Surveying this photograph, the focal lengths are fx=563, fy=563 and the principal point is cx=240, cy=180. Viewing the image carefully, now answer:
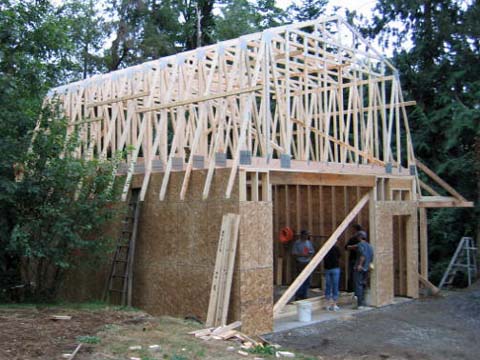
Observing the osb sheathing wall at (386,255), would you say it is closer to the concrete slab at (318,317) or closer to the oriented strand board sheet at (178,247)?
the concrete slab at (318,317)

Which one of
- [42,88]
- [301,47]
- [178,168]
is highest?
[301,47]

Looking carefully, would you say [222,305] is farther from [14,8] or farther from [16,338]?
[14,8]

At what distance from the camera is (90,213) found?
35.6ft

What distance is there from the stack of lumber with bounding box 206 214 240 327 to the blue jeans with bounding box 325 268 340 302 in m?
3.41

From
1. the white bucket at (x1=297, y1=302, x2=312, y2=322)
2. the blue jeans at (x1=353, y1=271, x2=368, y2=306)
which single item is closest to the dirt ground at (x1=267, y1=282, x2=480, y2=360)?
the white bucket at (x1=297, y1=302, x2=312, y2=322)

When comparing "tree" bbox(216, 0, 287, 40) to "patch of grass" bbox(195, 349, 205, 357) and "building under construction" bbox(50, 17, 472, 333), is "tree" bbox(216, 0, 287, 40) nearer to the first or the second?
"building under construction" bbox(50, 17, 472, 333)

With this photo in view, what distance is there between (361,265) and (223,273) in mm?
3926

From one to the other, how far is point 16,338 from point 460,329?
8.04m

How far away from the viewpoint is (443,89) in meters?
19.8

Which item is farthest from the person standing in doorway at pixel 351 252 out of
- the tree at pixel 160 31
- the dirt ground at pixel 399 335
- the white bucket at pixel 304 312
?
the tree at pixel 160 31

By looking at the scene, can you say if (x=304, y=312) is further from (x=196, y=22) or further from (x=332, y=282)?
(x=196, y=22)

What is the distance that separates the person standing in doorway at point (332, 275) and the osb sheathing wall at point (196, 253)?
2.52m

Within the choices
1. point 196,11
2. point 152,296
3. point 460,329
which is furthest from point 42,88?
point 196,11

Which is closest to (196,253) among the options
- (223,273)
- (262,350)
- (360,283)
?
(223,273)
